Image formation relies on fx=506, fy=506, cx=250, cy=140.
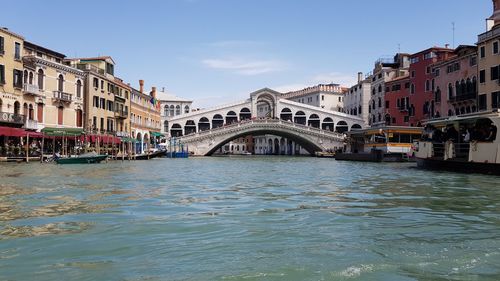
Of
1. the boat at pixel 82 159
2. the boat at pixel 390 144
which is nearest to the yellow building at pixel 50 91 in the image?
the boat at pixel 82 159

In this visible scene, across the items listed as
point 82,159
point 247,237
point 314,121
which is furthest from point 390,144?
point 314,121

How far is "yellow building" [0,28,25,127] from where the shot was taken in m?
28.1

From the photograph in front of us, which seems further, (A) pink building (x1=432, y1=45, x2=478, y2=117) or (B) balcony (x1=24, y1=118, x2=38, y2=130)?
(A) pink building (x1=432, y1=45, x2=478, y2=117)

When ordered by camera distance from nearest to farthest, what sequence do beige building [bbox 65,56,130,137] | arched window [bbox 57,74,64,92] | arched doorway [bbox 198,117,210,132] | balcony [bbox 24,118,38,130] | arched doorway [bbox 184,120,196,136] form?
balcony [bbox 24,118,38,130] → arched window [bbox 57,74,64,92] → beige building [bbox 65,56,130,137] → arched doorway [bbox 184,120,196,136] → arched doorway [bbox 198,117,210,132]

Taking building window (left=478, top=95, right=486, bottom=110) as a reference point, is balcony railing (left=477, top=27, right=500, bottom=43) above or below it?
above

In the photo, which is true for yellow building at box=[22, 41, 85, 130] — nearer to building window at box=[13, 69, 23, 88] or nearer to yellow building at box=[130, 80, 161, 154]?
building window at box=[13, 69, 23, 88]

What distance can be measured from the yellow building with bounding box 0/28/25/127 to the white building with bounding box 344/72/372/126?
4136 cm

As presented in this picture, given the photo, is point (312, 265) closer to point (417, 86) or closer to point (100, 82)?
point (100, 82)

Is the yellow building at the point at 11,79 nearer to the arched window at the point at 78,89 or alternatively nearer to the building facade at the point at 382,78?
the arched window at the point at 78,89

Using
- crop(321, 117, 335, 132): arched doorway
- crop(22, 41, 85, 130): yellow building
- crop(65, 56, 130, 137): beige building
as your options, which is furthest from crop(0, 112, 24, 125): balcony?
crop(321, 117, 335, 132): arched doorway

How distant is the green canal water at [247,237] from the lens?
14.9ft

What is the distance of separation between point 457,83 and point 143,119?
1243 inches

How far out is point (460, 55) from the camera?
122 ft

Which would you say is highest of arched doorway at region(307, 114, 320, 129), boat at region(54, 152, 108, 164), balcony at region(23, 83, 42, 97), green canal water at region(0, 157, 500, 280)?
arched doorway at region(307, 114, 320, 129)
